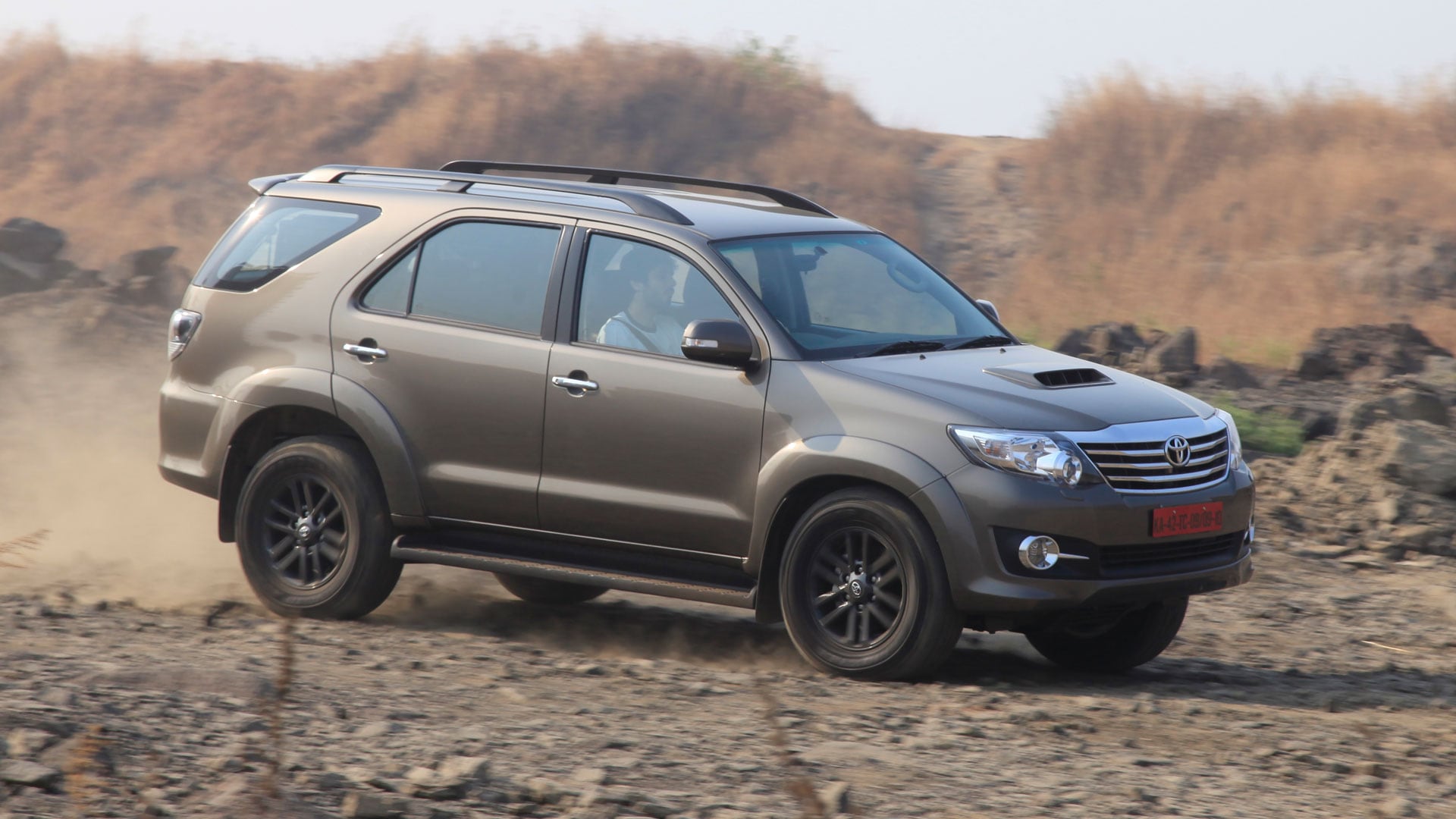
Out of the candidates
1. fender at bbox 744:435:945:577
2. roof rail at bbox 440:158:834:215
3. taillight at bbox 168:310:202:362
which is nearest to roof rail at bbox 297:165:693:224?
roof rail at bbox 440:158:834:215

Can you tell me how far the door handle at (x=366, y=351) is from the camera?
23.5 feet

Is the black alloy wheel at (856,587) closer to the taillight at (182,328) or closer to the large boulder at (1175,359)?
the taillight at (182,328)

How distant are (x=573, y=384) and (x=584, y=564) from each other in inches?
28.1

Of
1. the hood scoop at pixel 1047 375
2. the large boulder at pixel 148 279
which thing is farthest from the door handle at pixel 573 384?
the large boulder at pixel 148 279

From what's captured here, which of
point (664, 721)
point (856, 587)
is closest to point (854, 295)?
point (856, 587)

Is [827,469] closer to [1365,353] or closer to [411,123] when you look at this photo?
[1365,353]

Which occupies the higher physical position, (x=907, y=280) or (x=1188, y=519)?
(x=907, y=280)

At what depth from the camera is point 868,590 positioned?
626 centimetres

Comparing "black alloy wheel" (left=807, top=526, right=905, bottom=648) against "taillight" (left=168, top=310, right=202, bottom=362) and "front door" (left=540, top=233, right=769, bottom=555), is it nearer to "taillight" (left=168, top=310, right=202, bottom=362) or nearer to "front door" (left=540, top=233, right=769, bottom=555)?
"front door" (left=540, top=233, right=769, bottom=555)

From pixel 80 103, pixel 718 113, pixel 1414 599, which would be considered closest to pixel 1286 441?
pixel 1414 599

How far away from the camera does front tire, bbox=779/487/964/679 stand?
6094mm

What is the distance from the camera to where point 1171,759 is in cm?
539

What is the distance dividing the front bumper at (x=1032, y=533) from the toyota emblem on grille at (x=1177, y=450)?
162mm

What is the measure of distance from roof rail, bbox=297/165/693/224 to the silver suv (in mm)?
20
